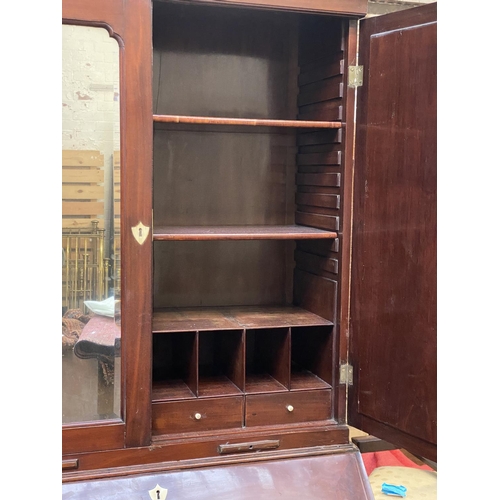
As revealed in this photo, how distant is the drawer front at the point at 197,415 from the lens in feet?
6.51

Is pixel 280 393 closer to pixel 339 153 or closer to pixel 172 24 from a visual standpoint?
pixel 339 153

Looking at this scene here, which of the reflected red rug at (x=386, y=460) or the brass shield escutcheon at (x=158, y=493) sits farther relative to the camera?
the reflected red rug at (x=386, y=460)

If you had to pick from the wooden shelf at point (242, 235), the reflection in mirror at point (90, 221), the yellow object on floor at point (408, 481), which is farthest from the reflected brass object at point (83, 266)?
the yellow object on floor at point (408, 481)

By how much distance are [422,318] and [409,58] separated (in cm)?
72

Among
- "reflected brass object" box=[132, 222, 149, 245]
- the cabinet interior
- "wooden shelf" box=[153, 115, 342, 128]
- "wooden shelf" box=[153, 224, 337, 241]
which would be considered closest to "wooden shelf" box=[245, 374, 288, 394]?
the cabinet interior

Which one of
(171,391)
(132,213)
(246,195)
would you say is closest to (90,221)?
(132,213)

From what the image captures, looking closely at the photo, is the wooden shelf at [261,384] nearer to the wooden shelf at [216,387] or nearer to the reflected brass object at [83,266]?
the wooden shelf at [216,387]

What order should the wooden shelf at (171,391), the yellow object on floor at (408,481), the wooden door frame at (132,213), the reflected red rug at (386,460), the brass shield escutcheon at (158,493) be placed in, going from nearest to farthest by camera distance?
the wooden door frame at (132,213)
the brass shield escutcheon at (158,493)
the wooden shelf at (171,391)
the yellow object on floor at (408,481)
the reflected red rug at (386,460)

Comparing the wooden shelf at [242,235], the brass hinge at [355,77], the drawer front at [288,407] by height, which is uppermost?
the brass hinge at [355,77]

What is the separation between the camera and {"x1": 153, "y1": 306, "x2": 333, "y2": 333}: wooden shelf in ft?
6.79

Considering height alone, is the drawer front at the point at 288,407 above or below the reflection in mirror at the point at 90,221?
below

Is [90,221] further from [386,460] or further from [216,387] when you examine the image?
[386,460]

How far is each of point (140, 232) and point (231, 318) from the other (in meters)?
0.52

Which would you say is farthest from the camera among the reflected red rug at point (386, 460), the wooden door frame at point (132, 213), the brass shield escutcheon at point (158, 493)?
the reflected red rug at point (386, 460)
